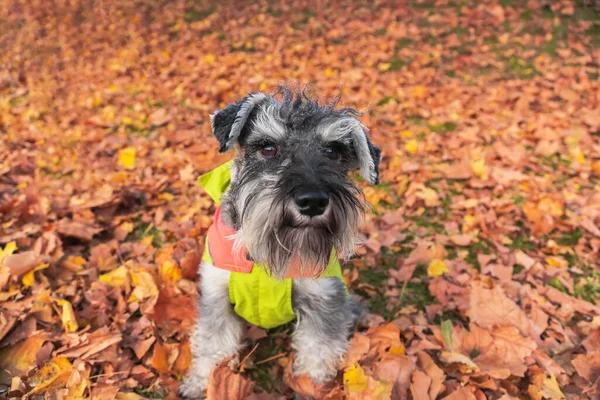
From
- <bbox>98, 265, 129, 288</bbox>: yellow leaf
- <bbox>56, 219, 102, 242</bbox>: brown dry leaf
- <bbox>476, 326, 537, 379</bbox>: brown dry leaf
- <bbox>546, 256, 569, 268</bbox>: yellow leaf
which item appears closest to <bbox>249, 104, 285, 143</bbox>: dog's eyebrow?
<bbox>98, 265, 129, 288</bbox>: yellow leaf

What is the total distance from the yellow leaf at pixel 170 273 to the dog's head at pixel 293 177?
151cm

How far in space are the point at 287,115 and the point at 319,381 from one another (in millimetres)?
2408

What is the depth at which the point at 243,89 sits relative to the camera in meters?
9.45

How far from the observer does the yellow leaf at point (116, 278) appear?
4504 millimetres

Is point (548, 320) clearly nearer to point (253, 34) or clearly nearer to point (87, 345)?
point (87, 345)

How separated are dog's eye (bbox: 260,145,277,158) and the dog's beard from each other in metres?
0.38

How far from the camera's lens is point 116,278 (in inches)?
179

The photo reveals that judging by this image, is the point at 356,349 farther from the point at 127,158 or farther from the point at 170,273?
the point at 127,158

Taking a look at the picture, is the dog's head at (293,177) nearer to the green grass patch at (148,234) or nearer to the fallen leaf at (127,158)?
the green grass patch at (148,234)

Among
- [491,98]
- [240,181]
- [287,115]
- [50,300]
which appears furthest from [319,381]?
[491,98]

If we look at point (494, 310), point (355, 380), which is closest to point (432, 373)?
point (355, 380)

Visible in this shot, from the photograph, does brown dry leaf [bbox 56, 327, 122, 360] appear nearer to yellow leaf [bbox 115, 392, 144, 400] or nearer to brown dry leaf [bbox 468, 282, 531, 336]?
yellow leaf [bbox 115, 392, 144, 400]

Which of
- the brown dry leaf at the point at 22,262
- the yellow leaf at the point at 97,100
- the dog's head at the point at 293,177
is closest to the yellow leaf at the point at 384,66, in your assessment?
the yellow leaf at the point at 97,100

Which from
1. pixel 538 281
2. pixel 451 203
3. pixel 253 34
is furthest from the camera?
pixel 253 34
